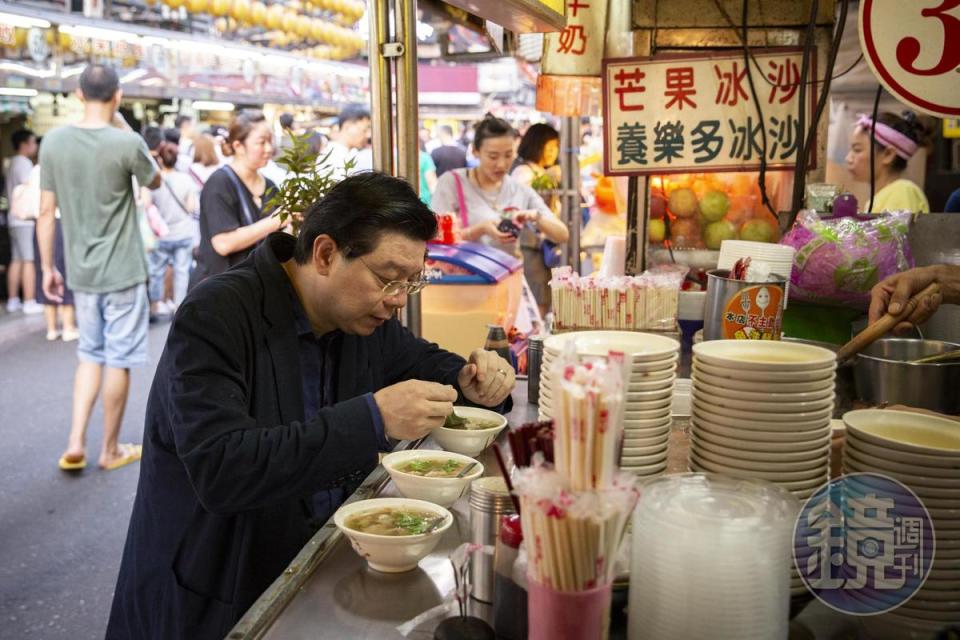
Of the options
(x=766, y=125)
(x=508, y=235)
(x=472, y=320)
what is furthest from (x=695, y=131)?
(x=508, y=235)

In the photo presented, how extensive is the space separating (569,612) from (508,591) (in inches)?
9.4

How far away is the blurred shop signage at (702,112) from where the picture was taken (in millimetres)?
3703

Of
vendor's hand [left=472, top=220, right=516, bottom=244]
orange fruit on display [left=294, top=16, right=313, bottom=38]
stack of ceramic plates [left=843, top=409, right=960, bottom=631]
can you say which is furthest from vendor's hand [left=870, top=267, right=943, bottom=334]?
orange fruit on display [left=294, top=16, right=313, bottom=38]

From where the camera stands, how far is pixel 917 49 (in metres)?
2.52

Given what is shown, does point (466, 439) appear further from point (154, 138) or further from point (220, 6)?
point (220, 6)

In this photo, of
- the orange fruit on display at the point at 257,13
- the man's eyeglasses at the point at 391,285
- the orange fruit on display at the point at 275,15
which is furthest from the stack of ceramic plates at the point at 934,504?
the orange fruit on display at the point at 275,15

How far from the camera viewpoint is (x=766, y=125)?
3725mm

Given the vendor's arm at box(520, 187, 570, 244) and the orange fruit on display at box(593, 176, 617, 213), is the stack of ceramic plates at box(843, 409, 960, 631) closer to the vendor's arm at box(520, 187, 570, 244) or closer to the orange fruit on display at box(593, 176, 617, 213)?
the vendor's arm at box(520, 187, 570, 244)

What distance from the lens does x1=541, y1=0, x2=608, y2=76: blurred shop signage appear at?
4.11 metres

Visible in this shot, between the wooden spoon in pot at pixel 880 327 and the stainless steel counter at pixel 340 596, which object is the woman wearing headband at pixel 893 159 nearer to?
the wooden spoon in pot at pixel 880 327

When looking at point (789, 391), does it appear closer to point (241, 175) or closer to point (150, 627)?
point (150, 627)

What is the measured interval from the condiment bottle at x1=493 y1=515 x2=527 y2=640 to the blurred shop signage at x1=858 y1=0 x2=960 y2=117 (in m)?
1.91

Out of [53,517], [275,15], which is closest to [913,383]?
[53,517]

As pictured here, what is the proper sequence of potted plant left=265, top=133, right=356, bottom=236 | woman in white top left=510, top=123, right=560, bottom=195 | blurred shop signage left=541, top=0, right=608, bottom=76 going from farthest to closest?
woman in white top left=510, top=123, right=560, bottom=195, blurred shop signage left=541, top=0, right=608, bottom=76, potted plant left=265, top=133, right=356, bottom=236
